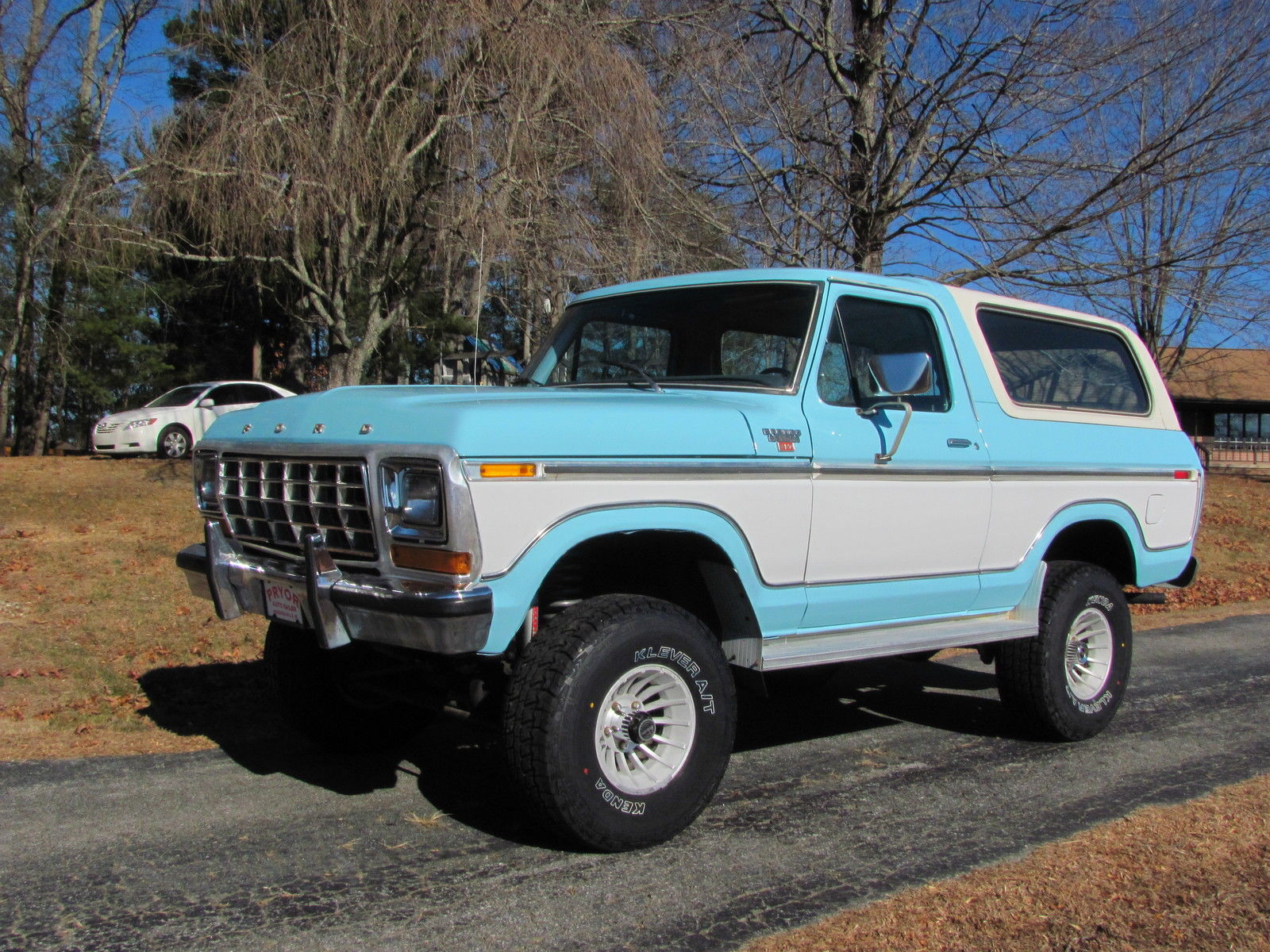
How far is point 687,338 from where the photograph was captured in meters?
5.33

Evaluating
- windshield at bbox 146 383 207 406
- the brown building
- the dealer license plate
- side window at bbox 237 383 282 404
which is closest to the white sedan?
windshield at bbox 146 383 207 406

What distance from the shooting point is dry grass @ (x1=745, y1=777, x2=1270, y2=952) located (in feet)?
10.8

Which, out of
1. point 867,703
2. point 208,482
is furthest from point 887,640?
point 208,482

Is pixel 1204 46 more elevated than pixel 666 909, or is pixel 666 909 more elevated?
pixel 1204 46

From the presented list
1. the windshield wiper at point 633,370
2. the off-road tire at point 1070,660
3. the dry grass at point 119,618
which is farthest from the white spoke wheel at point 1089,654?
the dry grass at point 119,618

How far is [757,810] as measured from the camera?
4.52 m

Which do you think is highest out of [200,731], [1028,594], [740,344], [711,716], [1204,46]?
[1204,46]

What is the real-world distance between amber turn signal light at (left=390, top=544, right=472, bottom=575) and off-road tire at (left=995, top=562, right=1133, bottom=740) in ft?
10.5

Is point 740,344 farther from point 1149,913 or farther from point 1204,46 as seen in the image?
point 1204,46

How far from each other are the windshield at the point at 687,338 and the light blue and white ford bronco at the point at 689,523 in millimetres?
15

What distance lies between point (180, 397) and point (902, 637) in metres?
15.9

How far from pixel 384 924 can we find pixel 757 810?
169 cm

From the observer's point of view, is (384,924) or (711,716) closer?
(384,924)

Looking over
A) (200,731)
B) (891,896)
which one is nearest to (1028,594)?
(891,896)
